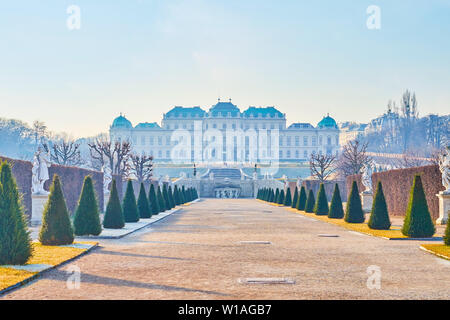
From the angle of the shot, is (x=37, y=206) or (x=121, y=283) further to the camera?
(x=37, y=206)

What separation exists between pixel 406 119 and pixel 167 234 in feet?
281

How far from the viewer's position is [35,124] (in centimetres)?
8481

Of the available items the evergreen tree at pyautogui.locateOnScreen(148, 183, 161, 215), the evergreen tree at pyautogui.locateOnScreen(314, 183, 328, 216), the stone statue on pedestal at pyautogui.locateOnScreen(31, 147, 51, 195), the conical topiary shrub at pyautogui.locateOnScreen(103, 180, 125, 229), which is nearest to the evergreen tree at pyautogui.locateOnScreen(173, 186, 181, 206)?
the evergreen tree at pyautogui.locateOnScreen(148, 183, 161, 215)

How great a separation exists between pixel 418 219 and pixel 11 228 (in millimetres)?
10276

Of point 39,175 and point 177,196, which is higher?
point 39,175

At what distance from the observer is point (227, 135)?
12656 centimetres

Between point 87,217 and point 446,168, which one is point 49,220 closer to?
point 87,217

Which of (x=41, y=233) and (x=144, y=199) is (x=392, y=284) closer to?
(x=41, y=233)

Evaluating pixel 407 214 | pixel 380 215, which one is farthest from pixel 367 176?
pixel 407 214

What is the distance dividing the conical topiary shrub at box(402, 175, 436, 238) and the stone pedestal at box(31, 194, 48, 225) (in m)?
12.8

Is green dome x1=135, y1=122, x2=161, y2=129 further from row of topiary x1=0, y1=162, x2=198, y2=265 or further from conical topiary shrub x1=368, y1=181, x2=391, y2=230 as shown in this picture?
conical topiary shrub x1=368, y1=181, x2=391, y2=230

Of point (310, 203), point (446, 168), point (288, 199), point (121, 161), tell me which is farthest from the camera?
point (121, 161)

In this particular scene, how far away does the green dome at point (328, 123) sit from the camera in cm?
13438
